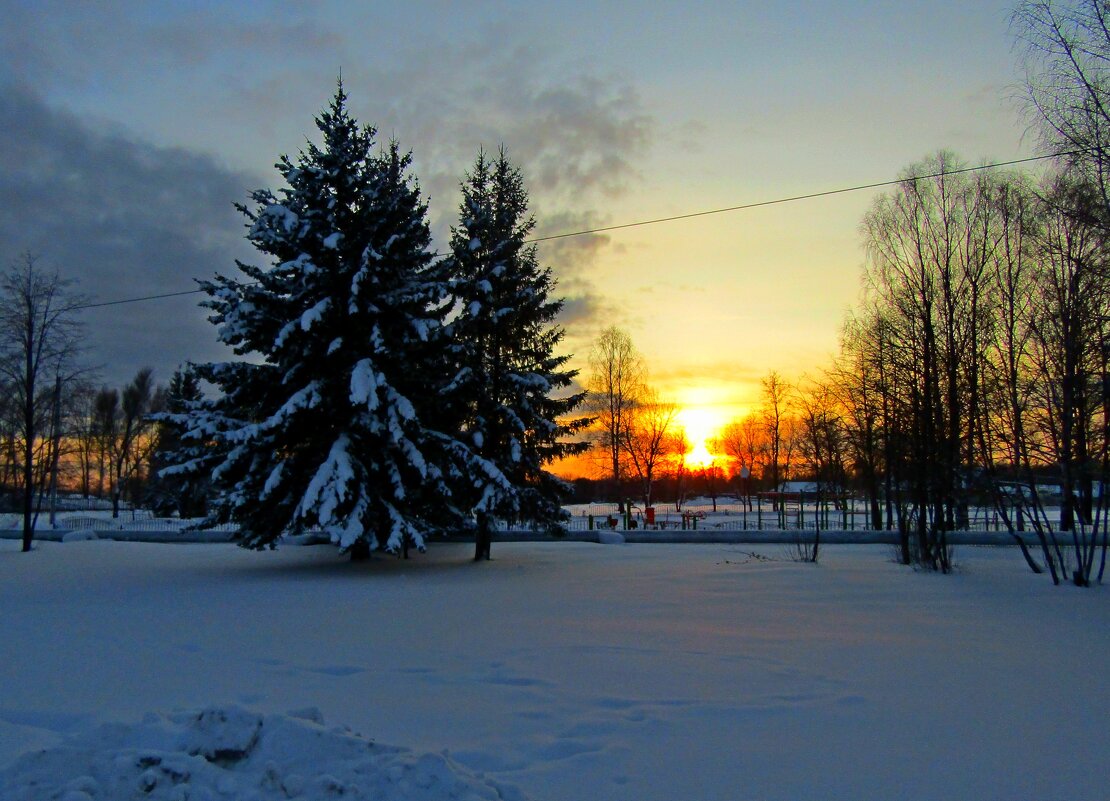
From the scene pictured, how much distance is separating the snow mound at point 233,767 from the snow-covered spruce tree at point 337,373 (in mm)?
11217

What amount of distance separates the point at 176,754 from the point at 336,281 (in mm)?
14441

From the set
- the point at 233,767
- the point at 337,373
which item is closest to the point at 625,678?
the point at 233,767

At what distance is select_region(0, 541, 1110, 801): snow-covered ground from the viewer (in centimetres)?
461

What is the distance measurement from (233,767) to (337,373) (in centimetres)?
1392

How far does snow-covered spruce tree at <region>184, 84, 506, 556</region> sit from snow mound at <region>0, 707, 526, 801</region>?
36.8 feet

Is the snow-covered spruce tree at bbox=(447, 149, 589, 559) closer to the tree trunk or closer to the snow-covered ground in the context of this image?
the tree trunk

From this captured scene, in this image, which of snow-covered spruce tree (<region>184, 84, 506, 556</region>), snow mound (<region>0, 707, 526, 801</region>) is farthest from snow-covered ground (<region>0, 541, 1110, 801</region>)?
snow-covered spruce tree (<region>184, 84, 506, 556</region>)

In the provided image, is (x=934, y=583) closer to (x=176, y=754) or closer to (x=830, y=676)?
(x=830, y=676)

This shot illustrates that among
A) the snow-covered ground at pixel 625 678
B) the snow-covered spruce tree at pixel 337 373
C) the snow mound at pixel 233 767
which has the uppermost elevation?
the snow-covered spruce tree at pixel 337 373

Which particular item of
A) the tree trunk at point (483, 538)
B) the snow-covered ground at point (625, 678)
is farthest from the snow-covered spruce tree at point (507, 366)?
the snow-covered ground at point (625, 678)

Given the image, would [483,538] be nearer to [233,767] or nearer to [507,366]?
[507,366]

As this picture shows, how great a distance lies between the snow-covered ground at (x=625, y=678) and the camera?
4.61 meters

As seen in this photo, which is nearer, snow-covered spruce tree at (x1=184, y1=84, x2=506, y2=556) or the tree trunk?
snow-covered spruce tree at (x1=184, y1=84, x2=506, y2=556)

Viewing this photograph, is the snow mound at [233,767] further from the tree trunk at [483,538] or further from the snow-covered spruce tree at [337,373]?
the tree trunk at [483,538]
